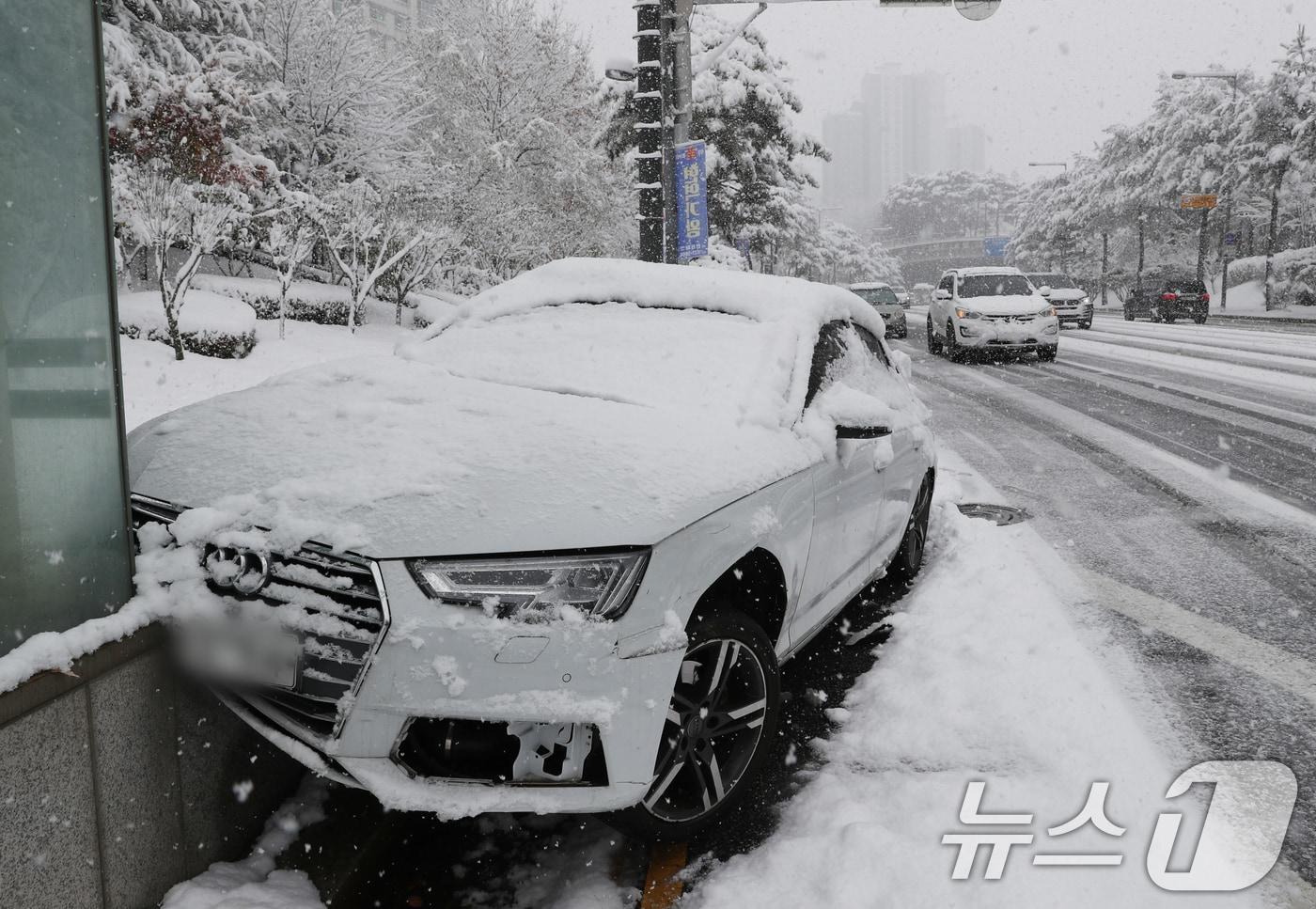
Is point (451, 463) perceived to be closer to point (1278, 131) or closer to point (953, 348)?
point (953, 348)

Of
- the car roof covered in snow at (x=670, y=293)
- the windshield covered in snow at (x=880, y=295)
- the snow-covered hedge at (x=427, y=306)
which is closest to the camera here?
the car roof covered in snow at (x=670, y=293)

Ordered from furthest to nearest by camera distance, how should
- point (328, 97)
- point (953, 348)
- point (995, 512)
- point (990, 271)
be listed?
point (328, 97) → point (990, 271) → point (953, 348) → point (995, 512)

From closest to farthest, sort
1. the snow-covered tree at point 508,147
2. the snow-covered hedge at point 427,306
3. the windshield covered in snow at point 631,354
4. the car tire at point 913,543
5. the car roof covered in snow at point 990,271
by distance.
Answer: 1. the windshield covered in snow at point 631,354
2. the car tire at point 913,543
3. the car roof covered in snow at point 990,271
4. the snow-covered hedge at point 427,306
5. the snow-covered tree at point 508,147

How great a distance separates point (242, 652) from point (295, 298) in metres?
18.8

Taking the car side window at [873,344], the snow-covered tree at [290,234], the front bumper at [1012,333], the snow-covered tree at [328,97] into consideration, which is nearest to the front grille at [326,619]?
the car side window at [873,344]

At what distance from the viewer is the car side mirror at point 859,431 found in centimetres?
353

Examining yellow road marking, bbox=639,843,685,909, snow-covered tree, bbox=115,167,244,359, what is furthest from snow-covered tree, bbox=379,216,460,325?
yellow road marking, bbox=639,843,685,909

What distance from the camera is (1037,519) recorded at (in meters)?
6.52

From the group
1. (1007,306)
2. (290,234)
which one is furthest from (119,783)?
(290,234)

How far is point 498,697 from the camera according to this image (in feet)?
7.40

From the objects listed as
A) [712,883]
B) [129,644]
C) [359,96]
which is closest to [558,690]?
[712,883]

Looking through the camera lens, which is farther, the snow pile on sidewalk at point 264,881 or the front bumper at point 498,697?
the snow pile on sidewalk at point 264,881

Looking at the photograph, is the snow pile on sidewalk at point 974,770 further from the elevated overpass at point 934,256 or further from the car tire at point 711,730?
the elevated overpass at point 934,256

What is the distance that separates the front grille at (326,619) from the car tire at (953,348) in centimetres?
1798
